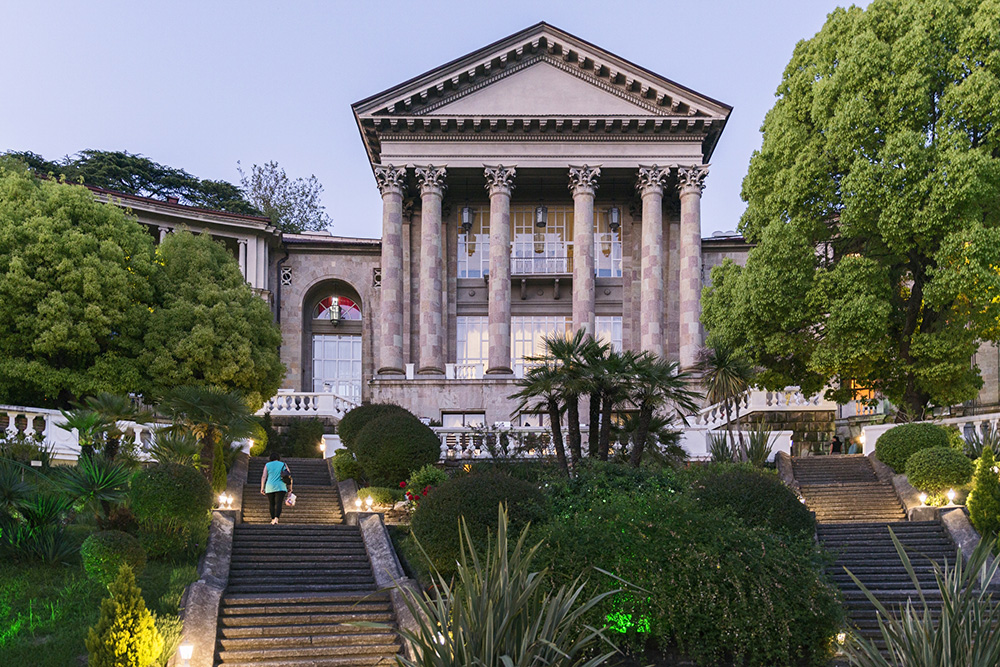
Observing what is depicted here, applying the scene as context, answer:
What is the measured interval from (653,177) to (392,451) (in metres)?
19.7

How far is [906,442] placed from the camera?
21672 millimetres

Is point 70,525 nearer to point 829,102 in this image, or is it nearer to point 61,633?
point 61,633

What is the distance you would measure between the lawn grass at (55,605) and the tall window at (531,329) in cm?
2524

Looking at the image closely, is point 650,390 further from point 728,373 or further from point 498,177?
point 498,177

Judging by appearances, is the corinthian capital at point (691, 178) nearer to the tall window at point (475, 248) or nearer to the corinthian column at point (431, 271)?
the tall window at point (475, 248)

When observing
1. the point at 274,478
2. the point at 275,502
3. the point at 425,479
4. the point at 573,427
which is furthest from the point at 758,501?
the point at 275,502

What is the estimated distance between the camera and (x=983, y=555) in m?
6.87

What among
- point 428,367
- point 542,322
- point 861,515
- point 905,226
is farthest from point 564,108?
point 861,515

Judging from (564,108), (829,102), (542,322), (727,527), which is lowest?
(727,527)

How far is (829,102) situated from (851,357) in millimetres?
6903

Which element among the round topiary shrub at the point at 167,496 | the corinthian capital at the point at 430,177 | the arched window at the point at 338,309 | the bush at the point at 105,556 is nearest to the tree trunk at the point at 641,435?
the round topiary shrub at the point at 167,496

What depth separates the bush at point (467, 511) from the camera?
13.7 m

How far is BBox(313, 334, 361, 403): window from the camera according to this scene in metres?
40.4

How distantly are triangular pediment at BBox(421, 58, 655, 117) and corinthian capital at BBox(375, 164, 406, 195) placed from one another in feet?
10.1
